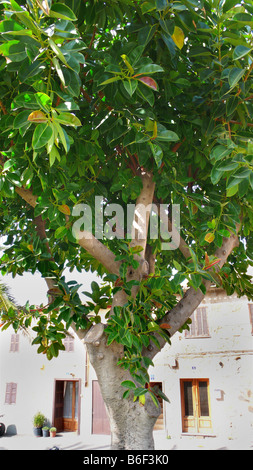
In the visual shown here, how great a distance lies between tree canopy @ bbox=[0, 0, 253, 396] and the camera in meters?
1.36

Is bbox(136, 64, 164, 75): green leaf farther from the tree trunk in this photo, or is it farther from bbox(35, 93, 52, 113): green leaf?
the tree trunk

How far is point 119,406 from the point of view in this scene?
9.43 feet

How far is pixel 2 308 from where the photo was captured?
29.6 ft

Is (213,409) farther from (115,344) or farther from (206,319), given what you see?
(115,344)

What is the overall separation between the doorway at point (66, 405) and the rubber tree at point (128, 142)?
12916 mm

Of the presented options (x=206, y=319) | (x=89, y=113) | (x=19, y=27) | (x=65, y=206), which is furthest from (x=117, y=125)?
(x=206, y=319)

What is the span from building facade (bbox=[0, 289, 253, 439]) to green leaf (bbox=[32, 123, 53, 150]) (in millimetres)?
12277

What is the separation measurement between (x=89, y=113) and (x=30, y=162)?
2.14 feet

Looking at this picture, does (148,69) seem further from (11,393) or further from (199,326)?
(11,393)

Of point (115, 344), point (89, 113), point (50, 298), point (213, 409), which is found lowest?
point (213, 409)

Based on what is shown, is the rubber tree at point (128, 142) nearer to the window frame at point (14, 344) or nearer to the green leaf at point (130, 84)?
the green leaf at point (130, 84)

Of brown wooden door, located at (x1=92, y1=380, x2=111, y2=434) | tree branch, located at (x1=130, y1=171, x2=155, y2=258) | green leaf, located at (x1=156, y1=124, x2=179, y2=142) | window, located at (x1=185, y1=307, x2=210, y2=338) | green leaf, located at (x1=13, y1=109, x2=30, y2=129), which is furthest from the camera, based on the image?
brown wooden door, located at (x1=92, y1=380, x2=111, y2=434)

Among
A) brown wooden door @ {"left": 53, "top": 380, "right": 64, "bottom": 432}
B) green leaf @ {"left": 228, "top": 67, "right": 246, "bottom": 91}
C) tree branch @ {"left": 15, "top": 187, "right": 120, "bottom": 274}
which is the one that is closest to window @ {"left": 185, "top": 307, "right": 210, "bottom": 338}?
brown wooden door @ {"left": 53, "top": 380, "right": 64, "bottom": 432}
